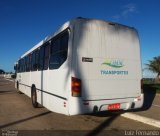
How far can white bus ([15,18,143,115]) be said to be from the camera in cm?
771

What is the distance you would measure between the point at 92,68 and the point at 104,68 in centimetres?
47

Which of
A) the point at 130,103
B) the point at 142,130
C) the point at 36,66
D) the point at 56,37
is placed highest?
the point at 56,37

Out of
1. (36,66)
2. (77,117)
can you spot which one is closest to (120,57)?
(77,117)

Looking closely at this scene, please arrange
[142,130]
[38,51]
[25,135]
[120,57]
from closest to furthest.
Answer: [25,135] → [142,130] → [120,57] → [38,51]

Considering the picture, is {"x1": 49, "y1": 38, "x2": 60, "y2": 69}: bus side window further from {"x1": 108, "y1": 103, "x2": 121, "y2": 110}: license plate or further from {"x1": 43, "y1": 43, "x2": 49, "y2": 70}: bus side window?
{"x1": 108, "y1": 103, "x2": 121, "y2": 110}: license plate

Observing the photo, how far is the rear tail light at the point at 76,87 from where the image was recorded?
7.59 m

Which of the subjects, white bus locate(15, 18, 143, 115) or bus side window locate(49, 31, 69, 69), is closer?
white bus locate(15, 18, 143, 115)

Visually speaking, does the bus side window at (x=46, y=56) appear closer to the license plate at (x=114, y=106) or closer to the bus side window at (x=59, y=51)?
the bus side window at (x=59, y=51)

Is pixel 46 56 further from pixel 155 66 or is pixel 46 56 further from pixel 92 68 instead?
pixel 155 66

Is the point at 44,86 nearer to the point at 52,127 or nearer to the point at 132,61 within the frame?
the point at 52,127

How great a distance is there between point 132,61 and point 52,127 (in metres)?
3.45

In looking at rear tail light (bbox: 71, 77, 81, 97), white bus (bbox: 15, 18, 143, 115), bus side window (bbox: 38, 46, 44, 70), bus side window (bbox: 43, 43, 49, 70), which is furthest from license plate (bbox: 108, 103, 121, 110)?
bus side window (bbox: 38, 46, 44, 70)

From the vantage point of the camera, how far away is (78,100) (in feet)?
24.9

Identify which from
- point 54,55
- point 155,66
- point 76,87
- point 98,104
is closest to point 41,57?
point 54,55
